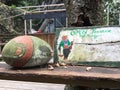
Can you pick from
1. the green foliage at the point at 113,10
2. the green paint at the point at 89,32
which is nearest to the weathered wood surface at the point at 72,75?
the green paint at the point at 89,32

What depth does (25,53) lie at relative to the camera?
1.24 meters

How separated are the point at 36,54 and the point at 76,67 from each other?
196 millimetres

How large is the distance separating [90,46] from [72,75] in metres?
0.26

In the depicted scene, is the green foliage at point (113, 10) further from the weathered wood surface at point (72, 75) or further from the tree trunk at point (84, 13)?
the weathered wood surface at point (72, 75)

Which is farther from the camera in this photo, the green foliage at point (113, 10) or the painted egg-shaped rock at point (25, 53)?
the green foliage at point (113, 10)

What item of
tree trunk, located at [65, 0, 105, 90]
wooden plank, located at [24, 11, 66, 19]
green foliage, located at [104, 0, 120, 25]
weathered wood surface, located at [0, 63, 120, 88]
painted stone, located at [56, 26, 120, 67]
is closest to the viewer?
weathered wood surface, located at [0, 63, 120, 88]

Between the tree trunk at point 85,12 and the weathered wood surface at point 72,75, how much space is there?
0.39 m

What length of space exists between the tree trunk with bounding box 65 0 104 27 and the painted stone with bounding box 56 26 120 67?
0.22 m

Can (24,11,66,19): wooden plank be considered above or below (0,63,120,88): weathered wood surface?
above

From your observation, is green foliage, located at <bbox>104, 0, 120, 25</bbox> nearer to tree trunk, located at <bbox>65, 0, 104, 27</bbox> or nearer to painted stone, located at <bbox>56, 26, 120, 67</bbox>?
tree trunk, located at <bbox>65, 0, 104, 27</bbox>

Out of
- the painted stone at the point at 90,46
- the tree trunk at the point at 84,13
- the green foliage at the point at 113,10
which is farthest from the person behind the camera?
the green foliage at the point at 113,10

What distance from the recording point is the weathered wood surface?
3.31 ft

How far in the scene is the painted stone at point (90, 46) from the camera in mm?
1220

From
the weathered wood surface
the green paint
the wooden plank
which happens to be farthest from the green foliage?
the weathered wood surface
